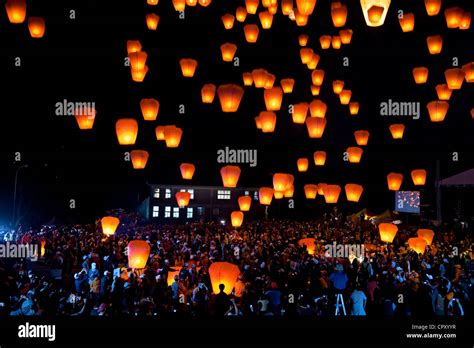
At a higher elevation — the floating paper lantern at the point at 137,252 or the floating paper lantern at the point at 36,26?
the floating paper lantern at the point at 36,26

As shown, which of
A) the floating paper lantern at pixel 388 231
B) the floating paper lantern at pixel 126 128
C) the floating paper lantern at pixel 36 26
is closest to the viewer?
the floating paper lantern at pixel 126 128

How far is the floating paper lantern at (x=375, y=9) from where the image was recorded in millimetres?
7984

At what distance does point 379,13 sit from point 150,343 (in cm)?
677

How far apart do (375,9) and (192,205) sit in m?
34.0

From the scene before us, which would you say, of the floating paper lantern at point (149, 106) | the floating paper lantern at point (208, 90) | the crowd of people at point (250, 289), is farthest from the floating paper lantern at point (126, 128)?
the floating paper lantern at point (208, 90)

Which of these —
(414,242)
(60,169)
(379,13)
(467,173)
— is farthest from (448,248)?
(60,169)

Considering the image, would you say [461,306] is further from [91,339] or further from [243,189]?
[243,189]

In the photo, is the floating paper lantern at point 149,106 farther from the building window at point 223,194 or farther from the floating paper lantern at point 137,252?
the building window at point 223,194

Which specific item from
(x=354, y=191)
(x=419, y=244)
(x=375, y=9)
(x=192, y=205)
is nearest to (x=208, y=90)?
(x=354, y=191)

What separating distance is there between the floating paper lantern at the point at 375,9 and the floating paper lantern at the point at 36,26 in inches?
379

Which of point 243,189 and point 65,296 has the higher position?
point 243,189

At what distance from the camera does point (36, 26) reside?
13094mm

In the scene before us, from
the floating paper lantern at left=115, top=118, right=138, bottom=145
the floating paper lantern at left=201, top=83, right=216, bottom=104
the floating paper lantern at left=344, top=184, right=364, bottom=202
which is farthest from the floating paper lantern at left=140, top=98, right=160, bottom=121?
the floating paper lantern at left=344, top=184, right=364, bottom=202

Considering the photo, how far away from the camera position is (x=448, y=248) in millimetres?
15641
